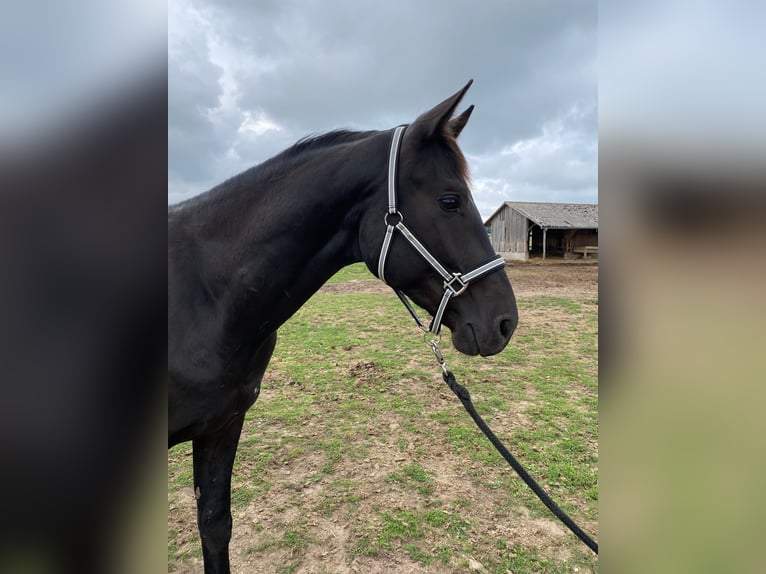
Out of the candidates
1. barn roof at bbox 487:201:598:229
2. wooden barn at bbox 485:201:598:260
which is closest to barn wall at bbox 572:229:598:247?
wooden barn at bbox 485:201:598:260

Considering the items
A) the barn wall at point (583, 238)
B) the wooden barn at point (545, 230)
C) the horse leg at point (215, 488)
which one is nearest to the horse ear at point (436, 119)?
the horse leg at point (215, 488)

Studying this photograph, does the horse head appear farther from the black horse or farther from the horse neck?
the horse neck

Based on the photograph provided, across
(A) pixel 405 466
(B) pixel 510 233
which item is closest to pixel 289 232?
(A) pixel 405 466

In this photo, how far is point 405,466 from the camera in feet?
12.5

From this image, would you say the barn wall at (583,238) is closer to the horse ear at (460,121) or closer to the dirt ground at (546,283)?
the dirt ground at (546,283)

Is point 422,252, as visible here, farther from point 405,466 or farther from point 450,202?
point 405,466

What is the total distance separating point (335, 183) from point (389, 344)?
656 centimetres

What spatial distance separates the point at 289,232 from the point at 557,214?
32115mm

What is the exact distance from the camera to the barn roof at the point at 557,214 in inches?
1078

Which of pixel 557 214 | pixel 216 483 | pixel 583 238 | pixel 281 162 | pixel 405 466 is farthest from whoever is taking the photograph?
pixel 557 214

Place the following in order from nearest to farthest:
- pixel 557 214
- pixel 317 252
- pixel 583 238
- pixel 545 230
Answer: pixel 317 252, pixel 545 230, pixel 583 238, pixel 557 214

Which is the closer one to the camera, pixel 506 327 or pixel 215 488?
pixel 506 327

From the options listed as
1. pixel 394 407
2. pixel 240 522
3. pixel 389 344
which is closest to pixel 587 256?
pixel 389 344

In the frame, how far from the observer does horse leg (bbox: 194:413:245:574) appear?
86.8 inches
